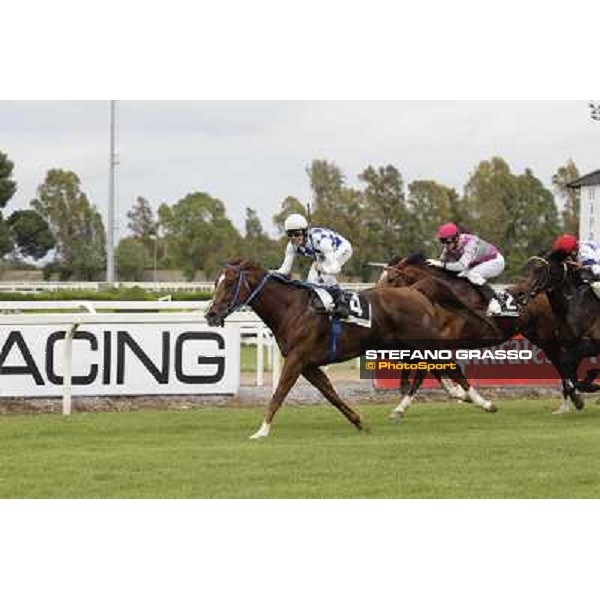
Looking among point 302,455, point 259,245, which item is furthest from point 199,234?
point 302,455

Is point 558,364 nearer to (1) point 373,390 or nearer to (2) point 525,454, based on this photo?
(1) point 373,390

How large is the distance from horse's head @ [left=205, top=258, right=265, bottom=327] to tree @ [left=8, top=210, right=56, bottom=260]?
2431 cm

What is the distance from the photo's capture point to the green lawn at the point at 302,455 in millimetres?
6965

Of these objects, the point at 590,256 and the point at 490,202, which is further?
the point at 490,202

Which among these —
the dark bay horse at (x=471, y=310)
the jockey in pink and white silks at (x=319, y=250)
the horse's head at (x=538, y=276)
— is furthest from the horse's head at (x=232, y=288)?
the horse's head at (x=538, y=276)

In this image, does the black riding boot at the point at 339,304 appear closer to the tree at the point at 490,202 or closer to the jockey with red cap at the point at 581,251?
the jockey with red cap at the point at 581,251

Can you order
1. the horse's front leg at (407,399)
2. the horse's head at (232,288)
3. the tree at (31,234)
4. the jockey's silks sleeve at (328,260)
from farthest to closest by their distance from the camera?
the tree at (31,234) < the horse's front leg at (407,399) < the jockey's silks sleeve at (328,260) < the horse's head at (232,288)

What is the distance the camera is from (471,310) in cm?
1134

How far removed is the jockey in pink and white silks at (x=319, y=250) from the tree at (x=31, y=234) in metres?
24.1

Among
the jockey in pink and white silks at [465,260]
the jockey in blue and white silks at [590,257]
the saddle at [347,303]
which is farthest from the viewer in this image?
the jockey in pink and white silks at [465,260]

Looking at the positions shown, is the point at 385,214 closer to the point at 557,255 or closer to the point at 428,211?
the point at 428,211

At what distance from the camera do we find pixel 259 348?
43.0 ft

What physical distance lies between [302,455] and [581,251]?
3.98m

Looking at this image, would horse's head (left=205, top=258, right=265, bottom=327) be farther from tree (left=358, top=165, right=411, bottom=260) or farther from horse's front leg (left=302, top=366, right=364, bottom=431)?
tree (left=358, top=165, right=411, bottom=260)
